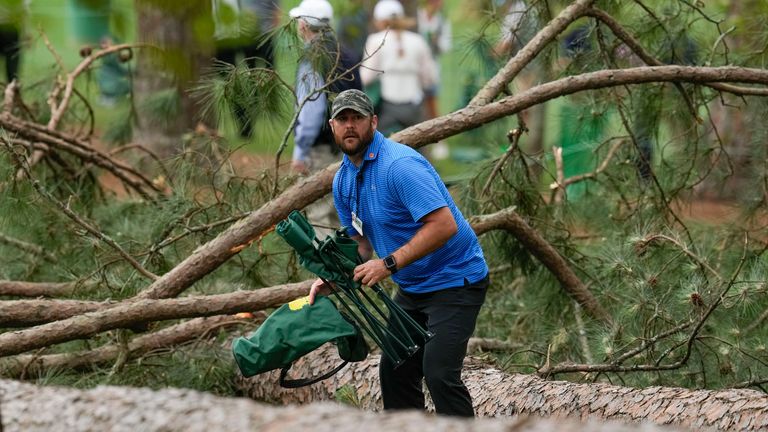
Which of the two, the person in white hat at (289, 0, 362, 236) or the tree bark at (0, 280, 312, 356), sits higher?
the person in white hat at (289, 0, 362, 236)

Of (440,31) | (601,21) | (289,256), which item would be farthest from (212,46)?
(440,31)

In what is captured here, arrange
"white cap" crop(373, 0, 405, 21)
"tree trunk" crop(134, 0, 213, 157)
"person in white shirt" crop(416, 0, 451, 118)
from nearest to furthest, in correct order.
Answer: "tree trunk" crop(134, 0, 213, 157) → "white cap" crop(373, 0, 405, 21) → "person in white shirt" crop(416, 0, 451, 118)

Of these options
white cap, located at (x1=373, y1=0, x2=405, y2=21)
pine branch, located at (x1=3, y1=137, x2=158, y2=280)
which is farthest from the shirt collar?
white cap, located at (x1=373, y1=0, x2=405, y2=21)

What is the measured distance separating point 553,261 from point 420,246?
1.79 metres

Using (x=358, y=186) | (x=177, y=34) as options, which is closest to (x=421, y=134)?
(x=358, y=186)

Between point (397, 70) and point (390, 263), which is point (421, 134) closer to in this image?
point (390, 263)

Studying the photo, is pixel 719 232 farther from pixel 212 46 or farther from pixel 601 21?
pixel 212 46

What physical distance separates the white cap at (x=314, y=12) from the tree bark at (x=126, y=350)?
52.7 inches

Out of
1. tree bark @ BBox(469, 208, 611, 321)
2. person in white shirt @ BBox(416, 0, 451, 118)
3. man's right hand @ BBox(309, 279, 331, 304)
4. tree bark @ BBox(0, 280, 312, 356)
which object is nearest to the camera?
man's right hand @ BBox(309, 279, 331, 304)

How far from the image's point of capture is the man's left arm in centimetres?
377

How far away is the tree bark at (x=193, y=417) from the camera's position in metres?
2.40

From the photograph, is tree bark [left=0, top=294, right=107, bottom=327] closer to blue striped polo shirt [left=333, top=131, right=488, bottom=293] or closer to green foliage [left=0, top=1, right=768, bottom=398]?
green foliage [left=0, top=1, right=768, bottom=398]

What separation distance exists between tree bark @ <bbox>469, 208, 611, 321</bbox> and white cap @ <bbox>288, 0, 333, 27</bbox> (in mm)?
1198

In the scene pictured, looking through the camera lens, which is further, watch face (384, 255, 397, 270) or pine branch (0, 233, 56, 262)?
pine branch (0, 233, 56, 262)
